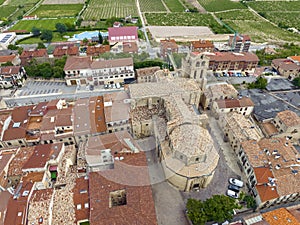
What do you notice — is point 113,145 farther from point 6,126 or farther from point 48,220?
point 6,126

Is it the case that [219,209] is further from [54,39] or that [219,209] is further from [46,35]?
[54,39]

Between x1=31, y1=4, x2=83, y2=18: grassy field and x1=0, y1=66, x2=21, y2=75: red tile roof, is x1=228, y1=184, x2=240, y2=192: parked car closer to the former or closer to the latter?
x1=0, y1=66, x2=21, y2=75: red tile roof

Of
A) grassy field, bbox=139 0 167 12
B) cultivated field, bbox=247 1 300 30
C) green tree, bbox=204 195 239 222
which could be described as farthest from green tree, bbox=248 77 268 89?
grassy field, bbox=139 0 167 12

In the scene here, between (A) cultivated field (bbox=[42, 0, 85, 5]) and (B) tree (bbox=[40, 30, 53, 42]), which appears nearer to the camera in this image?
(B) tree (bbox=[40, 30, 53, 42])

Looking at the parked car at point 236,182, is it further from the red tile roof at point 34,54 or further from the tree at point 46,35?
the tree at point 46,35

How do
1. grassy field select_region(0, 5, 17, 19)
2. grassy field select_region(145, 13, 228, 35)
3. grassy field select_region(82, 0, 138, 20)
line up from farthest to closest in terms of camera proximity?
1. grassy field select_region(0, 5, 17, 19)
2. grassy field select_region(82, 0, 138, 20)
3. grassy field select_region(145, 13, 228, 35)

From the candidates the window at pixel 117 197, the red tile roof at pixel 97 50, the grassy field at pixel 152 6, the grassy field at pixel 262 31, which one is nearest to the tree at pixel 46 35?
the red tile roof at pixel 97 50

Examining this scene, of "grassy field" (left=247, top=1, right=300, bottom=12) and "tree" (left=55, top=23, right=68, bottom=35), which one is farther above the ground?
"tree" (left=55, top=23, right=68, bottom=35)

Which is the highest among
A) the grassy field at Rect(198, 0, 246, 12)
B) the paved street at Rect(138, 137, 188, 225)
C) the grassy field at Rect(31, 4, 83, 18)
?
the grassy field at Rect(31, 4, 83, 18)
